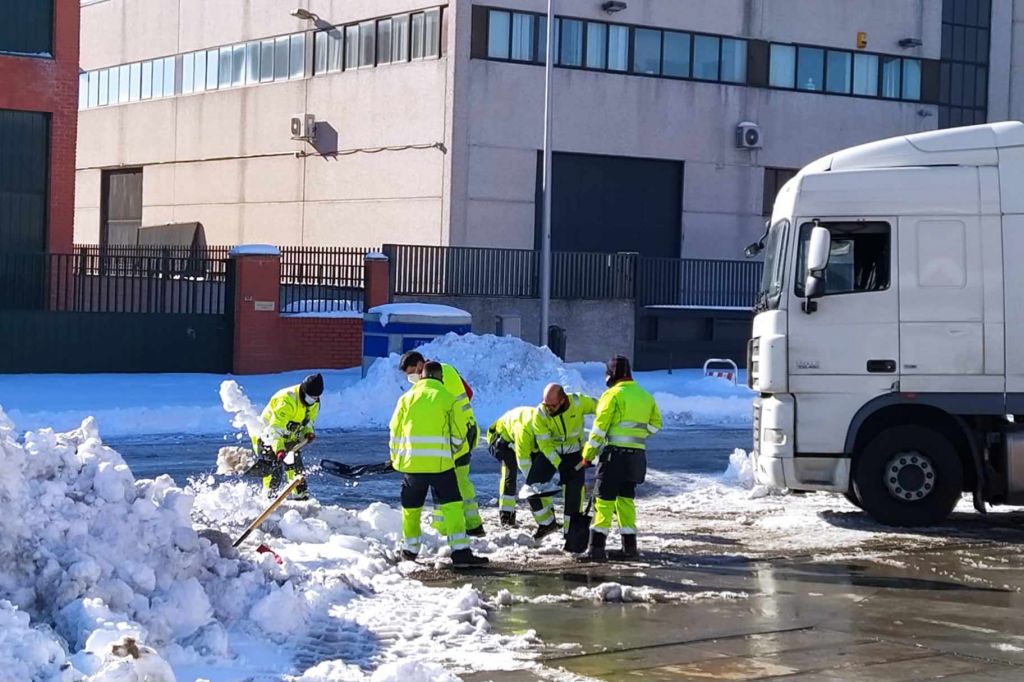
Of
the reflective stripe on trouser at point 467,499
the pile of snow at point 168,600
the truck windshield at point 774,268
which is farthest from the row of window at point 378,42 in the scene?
the pile of snow at point 168,600

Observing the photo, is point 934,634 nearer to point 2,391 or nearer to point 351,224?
point 2,391

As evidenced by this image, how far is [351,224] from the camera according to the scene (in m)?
39.0

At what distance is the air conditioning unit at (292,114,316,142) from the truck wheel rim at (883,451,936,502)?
89.6 ft

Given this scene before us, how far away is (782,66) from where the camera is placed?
40.6 meters

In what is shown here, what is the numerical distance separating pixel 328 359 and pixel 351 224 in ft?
30.2

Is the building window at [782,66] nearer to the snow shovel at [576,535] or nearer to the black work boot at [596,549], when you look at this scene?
the snow shovel at [576,535]

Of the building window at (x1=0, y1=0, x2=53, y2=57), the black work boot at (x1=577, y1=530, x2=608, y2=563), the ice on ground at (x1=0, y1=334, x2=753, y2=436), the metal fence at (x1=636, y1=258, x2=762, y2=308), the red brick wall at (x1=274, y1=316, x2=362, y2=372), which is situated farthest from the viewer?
the metal fence at (x1=636, y1=258, x2=762, y2=308)

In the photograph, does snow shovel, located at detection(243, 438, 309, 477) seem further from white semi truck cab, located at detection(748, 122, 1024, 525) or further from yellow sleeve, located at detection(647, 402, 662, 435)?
white semi truck cab, located at detection(748, 122, 1024, 525)

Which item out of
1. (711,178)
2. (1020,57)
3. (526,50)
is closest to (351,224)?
(526,50)

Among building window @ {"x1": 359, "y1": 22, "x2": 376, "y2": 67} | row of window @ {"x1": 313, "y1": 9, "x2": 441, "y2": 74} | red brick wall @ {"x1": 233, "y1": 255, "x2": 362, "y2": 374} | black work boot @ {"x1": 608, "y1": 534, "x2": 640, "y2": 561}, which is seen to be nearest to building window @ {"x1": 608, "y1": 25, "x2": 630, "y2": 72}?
row of window @ {"x1": 313, "y1": 9, "x2": 441, "y2": 74}

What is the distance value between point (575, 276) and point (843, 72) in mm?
11056

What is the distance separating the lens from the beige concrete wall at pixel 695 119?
36594mm

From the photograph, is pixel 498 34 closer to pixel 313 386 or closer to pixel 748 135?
pixel 748 135

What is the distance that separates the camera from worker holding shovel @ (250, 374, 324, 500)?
14391mm
